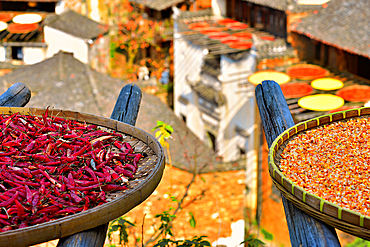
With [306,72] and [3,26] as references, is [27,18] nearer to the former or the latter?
[3,26]

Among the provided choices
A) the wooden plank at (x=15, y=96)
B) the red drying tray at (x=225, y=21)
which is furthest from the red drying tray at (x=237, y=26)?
the wooden plank at (x=15, y=96)

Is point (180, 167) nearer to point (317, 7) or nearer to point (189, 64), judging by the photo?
Answer: point (317, 7)

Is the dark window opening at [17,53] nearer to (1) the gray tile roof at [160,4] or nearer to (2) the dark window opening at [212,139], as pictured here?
(1) the gray tile roof at [160,4]

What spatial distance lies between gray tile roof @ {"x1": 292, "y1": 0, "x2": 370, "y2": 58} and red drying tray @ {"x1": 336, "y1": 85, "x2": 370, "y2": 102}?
83cm

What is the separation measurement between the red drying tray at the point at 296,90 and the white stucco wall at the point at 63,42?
36.6 ft

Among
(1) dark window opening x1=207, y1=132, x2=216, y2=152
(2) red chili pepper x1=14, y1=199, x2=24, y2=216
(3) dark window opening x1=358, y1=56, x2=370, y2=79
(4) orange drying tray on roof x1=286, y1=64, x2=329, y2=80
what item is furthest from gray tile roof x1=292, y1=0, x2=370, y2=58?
(2) red chili pepper x1=14, y1=199, x2=24, y2=216

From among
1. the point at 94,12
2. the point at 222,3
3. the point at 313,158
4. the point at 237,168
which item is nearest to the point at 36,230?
the point at 313,158

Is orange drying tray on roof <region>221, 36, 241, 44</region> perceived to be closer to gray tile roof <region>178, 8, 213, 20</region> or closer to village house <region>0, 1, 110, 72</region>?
gray tile roof <region>178, 8, 213, 20</region>

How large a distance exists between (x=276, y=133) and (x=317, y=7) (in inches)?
465

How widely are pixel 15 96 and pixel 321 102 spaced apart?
7.69 meters

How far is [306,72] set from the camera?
13000mm

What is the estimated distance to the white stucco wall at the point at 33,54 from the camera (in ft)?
67.9

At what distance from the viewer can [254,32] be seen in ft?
53.5

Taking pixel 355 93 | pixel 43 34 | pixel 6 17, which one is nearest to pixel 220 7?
pixel 43 34
